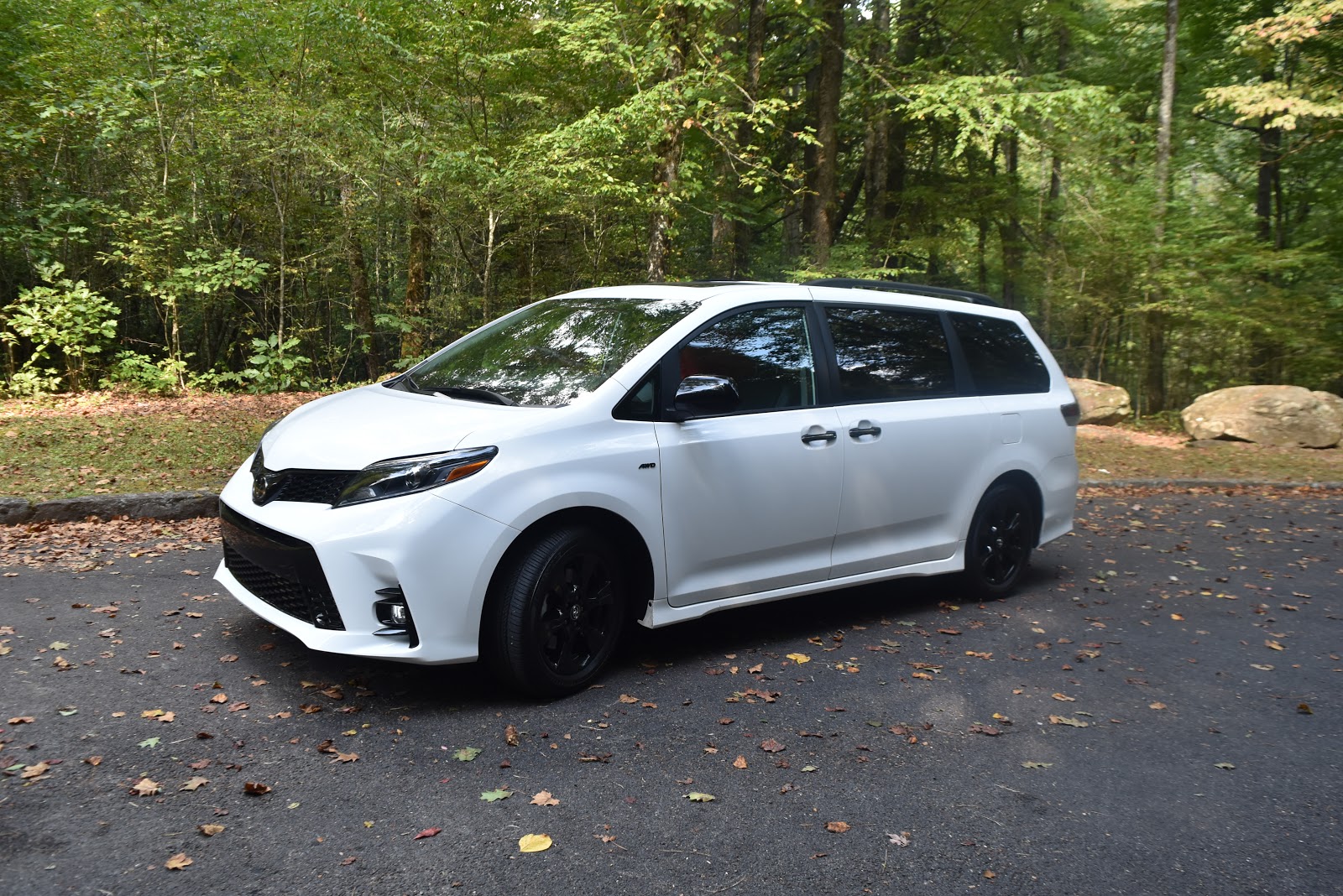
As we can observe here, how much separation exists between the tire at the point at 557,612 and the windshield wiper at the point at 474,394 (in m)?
0.75

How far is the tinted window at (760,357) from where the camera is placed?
5145 mm

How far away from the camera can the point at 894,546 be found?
19.6 feet

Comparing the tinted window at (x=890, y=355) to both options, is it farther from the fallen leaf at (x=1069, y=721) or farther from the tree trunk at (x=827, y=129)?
the tree trunk at (x=827, y=129)

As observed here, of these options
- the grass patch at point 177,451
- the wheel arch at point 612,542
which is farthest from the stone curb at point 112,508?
the wheel arch at point 612,542

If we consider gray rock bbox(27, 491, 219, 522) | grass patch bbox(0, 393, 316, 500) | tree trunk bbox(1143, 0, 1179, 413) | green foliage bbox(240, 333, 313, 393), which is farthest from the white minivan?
tree trunk bbox(1143, 0, 1179, 413)

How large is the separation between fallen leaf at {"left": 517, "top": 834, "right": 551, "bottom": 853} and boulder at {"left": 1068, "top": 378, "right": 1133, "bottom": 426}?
16.1 m

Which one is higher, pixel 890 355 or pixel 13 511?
pixel 890 355

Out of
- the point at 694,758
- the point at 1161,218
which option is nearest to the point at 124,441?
the point at 694,758

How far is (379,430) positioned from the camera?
14.8 ft

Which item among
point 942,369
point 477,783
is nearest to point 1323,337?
point 942,369

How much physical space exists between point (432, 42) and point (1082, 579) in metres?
11.3

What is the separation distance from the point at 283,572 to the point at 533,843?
1.78 m

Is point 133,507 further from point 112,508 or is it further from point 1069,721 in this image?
point 1069,721

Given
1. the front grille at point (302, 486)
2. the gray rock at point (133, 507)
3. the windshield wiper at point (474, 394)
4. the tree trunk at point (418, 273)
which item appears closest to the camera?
the front grille at point (302, 486)
